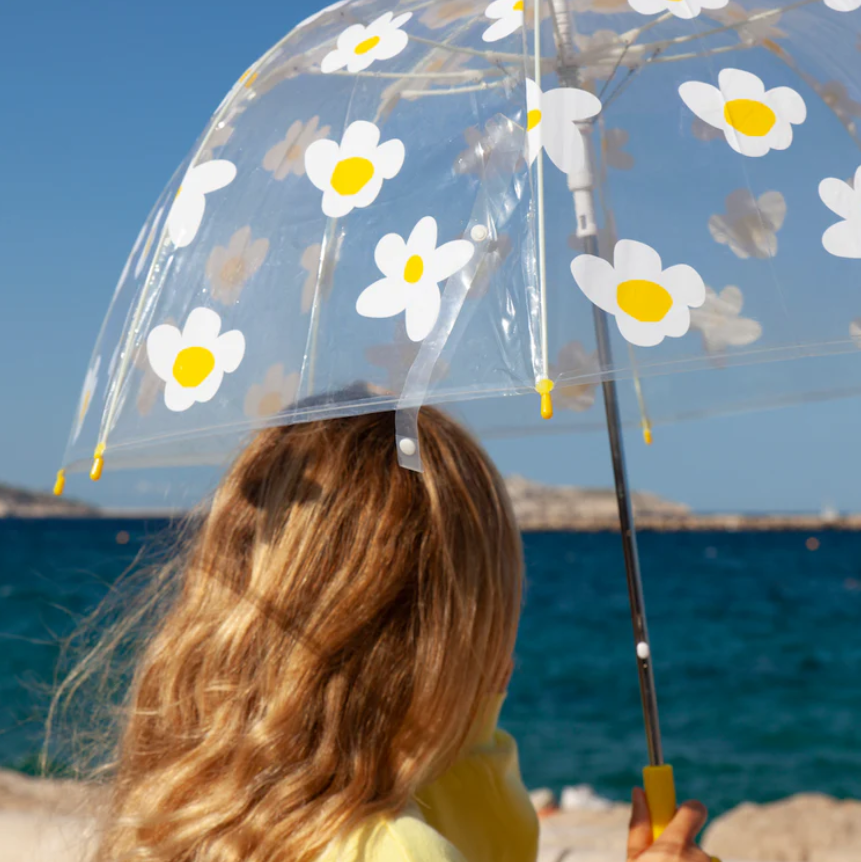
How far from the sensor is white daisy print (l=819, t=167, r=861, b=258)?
4.95 feet

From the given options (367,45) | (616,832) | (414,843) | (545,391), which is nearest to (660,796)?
(414,843)

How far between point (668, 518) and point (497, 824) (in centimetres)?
7068

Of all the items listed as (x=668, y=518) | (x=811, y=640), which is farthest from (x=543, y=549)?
(x=811, y=640)

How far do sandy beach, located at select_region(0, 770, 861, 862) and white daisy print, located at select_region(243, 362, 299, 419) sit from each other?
1.87m

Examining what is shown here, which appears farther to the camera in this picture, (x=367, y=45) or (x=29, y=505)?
(x=29, y=505)

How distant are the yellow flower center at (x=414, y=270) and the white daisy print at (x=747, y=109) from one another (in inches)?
19.6

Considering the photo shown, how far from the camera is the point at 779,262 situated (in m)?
1.50

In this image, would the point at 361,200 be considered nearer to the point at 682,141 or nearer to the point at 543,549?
the point at 682,141

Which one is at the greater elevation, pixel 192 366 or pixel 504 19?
pixel 504 19

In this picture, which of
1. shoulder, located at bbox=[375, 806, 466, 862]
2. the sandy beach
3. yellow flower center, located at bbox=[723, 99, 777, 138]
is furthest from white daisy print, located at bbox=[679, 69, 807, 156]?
the sandy beach

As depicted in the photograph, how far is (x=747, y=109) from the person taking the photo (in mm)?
1557

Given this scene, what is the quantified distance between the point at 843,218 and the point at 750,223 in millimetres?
148

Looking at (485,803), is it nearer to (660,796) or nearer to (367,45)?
(660,796)

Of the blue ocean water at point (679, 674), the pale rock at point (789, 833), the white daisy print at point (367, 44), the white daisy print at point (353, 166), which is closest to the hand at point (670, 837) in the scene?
the blue ocean water at point (679, 674)
